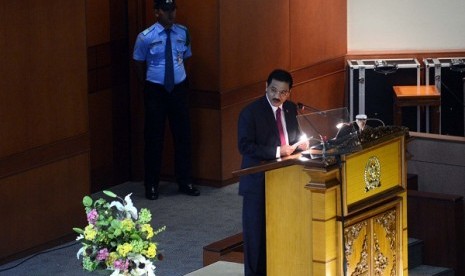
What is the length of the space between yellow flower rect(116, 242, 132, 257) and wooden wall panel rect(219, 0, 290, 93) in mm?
4979

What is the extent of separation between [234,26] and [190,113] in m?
0.82

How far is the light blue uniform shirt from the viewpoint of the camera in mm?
10438

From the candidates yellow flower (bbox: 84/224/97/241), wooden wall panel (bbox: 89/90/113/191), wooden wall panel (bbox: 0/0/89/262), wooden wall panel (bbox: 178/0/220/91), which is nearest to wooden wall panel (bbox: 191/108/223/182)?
wooden wall panel (bbox: 178/0/220/91)

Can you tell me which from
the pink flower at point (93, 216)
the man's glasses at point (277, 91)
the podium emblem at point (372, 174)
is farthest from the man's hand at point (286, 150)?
the pink flower at point (93, 216)

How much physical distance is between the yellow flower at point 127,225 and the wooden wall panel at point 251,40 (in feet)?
16.0

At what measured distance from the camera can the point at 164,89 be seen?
10.5 metres

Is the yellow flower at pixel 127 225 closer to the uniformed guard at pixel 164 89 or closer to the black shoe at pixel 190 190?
the uniformed guard at pixel 164 89

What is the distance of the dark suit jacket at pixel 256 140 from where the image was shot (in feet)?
24.9

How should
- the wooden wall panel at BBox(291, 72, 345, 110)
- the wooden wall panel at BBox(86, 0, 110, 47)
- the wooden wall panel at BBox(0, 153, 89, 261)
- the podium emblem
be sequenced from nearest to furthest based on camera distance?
the podium emblem < the wooden wall panel at BBox(0, 153, 89, 261) < the wooden wall panel at BBox(86, 0, 110, 47) < the wooden wall panel at BBox(291, 72, 345, 110)

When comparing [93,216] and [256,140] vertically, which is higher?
→ [256,140]

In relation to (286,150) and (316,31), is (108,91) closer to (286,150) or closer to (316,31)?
(316,31)

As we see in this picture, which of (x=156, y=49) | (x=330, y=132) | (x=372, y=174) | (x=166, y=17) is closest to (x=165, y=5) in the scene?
(x=166, y=17)

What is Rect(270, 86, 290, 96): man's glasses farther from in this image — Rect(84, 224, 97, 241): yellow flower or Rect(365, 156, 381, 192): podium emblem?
Rect(84, 224, 97, 241): yellow flower

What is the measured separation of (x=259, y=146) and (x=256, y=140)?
87 millimetres
